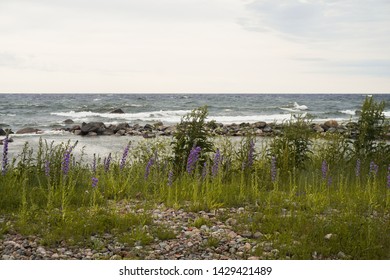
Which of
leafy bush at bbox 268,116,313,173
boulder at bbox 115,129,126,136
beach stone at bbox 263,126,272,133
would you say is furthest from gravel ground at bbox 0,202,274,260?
beach stone at bbox 263,126,272,133

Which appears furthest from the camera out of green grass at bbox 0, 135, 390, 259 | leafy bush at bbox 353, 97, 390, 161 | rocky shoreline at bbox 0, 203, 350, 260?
leafy bush at bbox 353, 97, 390, 161

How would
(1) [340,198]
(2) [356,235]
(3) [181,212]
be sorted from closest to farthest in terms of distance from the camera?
(2) [356,235], (3) [181,212], (1) [340,198]

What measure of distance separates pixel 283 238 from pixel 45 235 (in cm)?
300

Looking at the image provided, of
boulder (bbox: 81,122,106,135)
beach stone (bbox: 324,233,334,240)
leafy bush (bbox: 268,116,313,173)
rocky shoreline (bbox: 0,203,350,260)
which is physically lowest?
rocky shoreline (bbox: 0,203,350,260)

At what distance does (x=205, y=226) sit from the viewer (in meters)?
6.18

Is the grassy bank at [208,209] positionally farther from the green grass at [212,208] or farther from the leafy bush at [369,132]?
the leafy bush at [369,132]

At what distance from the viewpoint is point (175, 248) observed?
5496 millimetres

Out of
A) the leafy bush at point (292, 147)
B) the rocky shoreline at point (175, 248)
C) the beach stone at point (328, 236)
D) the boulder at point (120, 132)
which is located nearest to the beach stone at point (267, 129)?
the boulder at point (120, 132)

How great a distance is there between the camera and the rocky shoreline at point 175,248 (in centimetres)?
527

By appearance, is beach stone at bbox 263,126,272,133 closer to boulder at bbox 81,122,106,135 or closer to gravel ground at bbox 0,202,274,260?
boulder at bbox 81,122,106,135

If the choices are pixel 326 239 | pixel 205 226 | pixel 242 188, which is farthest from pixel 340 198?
pixel 205 226

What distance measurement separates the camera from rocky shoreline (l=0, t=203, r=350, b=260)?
5270 mm

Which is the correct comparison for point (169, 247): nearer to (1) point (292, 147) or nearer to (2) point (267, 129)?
(1) point (292, 147)

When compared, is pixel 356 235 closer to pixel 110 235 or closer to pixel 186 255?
pixel 186 255
